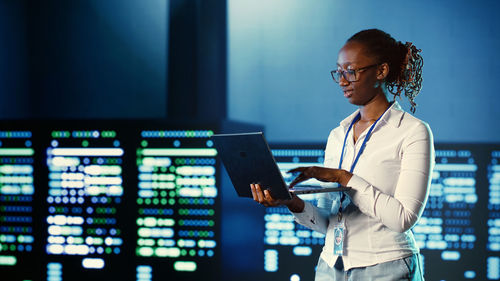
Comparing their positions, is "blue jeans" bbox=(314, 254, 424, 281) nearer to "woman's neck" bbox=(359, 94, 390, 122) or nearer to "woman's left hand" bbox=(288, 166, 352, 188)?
"woman's left hand" bbox=(288, 166, 352, 188)

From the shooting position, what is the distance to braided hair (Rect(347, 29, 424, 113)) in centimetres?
138

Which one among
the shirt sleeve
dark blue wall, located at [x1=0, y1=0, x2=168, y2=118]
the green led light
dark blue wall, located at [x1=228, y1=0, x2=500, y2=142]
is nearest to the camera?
the shirt sleeve

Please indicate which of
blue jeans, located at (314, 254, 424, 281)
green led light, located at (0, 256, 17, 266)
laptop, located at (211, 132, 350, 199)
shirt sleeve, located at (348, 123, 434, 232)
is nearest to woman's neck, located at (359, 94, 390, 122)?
shirt sleeve, located at (348, 123, 434, 232)

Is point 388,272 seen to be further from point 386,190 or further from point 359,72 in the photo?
point 359,72

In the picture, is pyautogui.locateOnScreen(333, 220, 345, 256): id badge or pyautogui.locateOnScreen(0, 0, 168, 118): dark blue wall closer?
pyautogui.locateOnScreen(333, 220, 345, 256): id badge

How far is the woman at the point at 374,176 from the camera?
124 centimetres

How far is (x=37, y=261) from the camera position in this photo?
9.11 ft

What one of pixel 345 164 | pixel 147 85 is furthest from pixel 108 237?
pixel 345 164

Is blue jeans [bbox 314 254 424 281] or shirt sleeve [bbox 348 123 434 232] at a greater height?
shirt sleeve [bbox 348 123 434 232]

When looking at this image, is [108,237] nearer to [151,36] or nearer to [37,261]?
[37,261]

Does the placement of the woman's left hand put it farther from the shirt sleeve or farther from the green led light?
the green led light

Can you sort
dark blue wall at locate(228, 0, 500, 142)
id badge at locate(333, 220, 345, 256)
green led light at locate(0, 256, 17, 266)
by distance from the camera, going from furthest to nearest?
dark blue wall at locate(228, 0, 500, 142) < green led light at locate(0, 256, 17, 266) < id badge at locate(333, 220, 345, 256)

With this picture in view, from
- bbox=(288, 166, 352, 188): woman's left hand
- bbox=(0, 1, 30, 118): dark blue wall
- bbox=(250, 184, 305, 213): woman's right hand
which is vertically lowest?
bbox=(250, 184, 305, 213): woman's right hand

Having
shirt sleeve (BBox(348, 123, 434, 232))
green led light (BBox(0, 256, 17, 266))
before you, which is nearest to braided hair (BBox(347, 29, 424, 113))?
shirt sleeve (BBox(348, 123, 434, 232))
